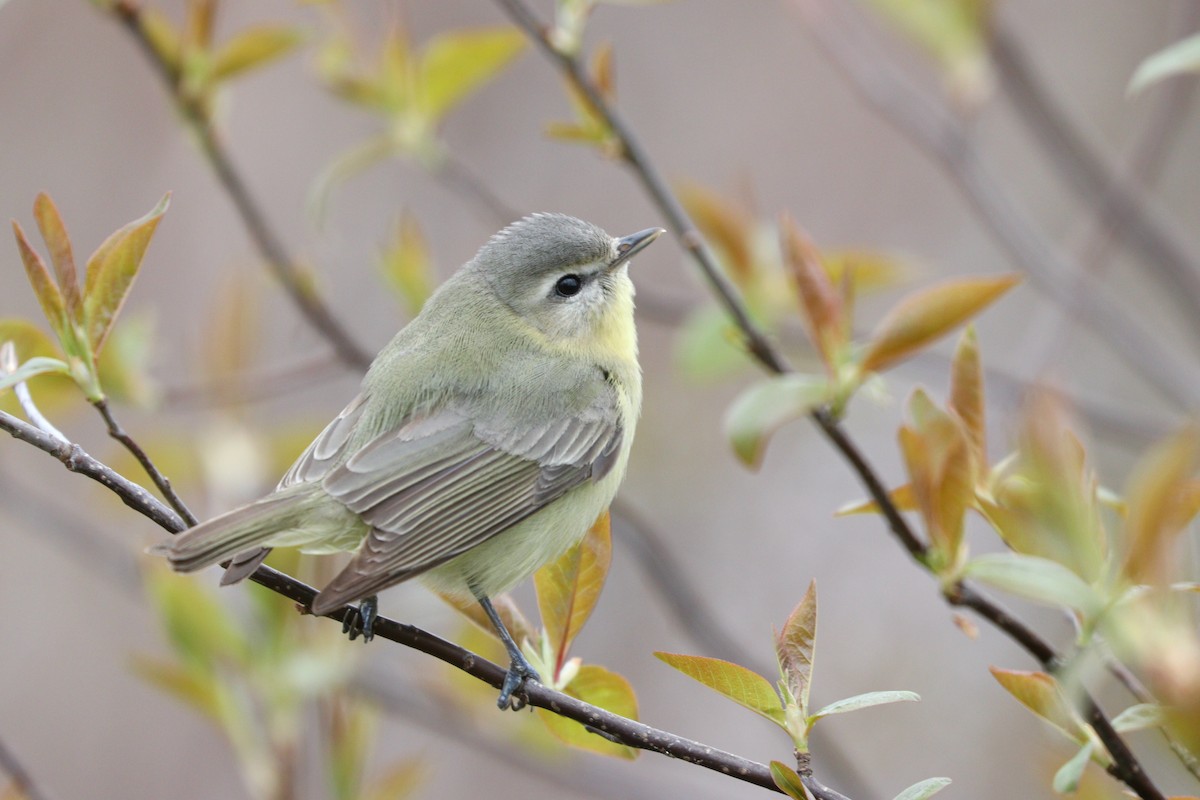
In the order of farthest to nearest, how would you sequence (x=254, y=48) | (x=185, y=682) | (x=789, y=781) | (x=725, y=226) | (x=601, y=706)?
(x=725, y=226) → (x=254, y=48) → (x=185, y=682) → (x=601, y=706) → (x=789, y=781)

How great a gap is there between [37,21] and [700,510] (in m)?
4.57

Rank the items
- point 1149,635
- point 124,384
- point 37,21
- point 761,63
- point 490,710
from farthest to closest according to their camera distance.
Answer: point 761,63 → point 37,21 → point 490,710 → point 124,384 → point 1149,635

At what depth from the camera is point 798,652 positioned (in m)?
1.87

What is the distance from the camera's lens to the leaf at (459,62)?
3.02 m

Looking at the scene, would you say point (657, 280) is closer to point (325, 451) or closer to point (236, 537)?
point (325, 451)

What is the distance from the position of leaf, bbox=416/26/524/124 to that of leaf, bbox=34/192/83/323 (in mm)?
1338

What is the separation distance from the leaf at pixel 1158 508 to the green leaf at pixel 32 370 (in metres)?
1.55

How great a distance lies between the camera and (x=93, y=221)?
6734 mm

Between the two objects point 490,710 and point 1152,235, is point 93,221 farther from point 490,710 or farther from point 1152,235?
point 1152,235

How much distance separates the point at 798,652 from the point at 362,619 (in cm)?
106

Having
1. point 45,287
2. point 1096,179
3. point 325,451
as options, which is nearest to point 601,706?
point 325,451

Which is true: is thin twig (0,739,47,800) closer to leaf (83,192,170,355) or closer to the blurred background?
leaf (83,192,170,355)

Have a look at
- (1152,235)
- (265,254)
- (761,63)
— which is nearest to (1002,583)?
(1152,235)

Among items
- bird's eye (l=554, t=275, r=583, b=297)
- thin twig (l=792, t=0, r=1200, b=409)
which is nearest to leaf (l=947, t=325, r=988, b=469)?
thin twig (l=792, t=0, r=1200, b=409)
